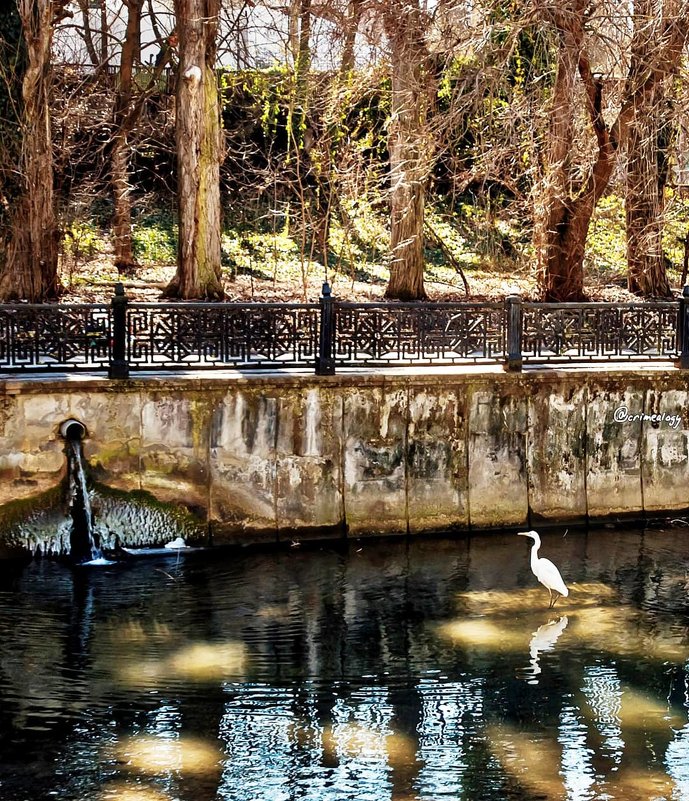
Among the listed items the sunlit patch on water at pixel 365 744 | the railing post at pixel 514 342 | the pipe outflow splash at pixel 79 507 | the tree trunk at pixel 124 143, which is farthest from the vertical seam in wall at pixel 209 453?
the tree trunk at pixel 124 143

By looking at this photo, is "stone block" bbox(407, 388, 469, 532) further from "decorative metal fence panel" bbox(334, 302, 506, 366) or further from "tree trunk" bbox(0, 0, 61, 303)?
"tree trunk" bbox(0, 0, 61, 303)

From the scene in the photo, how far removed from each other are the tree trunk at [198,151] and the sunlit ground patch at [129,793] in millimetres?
12109

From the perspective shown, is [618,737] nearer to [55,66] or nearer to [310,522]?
[310,522]

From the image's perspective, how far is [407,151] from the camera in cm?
2134

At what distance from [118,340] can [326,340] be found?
7.95ft

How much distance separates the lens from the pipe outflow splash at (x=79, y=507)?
48.2 feet

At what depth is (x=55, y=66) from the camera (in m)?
24.5

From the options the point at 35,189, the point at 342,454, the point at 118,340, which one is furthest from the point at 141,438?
the point at 35,189

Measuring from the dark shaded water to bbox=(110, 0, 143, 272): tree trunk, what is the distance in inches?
474

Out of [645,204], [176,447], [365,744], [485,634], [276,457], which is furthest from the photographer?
[645,204]

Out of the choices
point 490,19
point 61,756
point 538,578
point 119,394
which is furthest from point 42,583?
point 490,19

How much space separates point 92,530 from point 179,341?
2388mm

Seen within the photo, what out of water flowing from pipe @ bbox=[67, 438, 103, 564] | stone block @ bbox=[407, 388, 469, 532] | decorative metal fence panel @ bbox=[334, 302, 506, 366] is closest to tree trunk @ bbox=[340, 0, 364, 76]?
decorative metal fence panel @ bbox=[334, 302, 506, 366]

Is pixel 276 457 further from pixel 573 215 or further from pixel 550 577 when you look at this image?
pixel 573 215
